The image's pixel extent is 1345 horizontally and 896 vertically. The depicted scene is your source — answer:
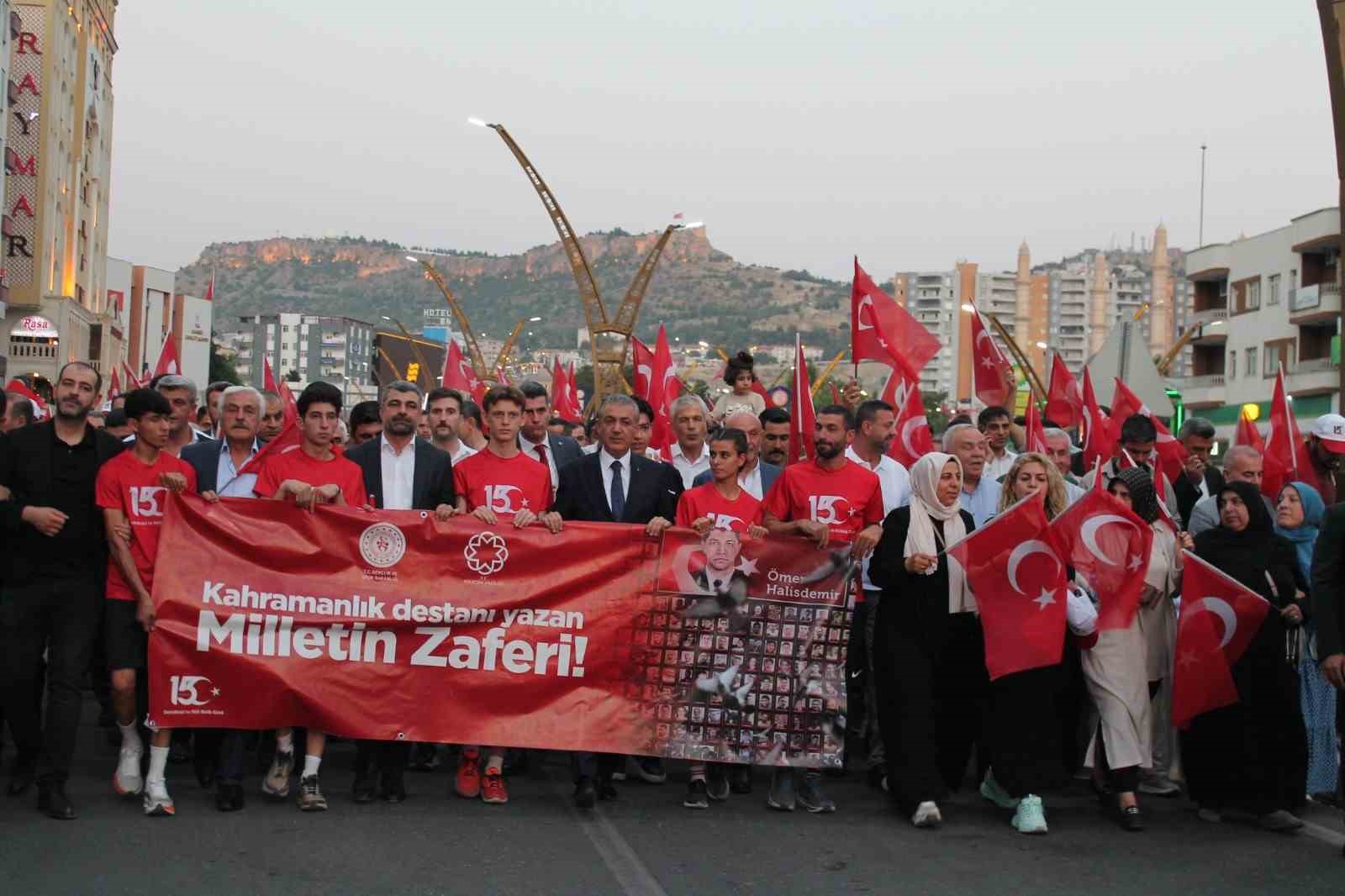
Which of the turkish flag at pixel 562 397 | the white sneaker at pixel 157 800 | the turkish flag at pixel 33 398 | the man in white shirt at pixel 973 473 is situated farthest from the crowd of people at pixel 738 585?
the turkish flag at pixel 562 397

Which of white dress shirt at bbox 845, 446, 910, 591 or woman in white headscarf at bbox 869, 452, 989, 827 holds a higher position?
white dress shirt at bbox 845, 446, 910, 591

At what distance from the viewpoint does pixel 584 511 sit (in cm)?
928

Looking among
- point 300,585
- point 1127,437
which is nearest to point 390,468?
point 300,585

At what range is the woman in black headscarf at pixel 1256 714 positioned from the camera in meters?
8.62

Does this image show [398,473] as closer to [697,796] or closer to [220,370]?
[697,796]

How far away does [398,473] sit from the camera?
9.34m

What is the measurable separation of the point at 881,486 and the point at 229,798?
3.96m

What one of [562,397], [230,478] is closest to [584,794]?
[230,478]

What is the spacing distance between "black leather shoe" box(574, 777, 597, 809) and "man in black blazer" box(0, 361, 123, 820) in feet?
8.00

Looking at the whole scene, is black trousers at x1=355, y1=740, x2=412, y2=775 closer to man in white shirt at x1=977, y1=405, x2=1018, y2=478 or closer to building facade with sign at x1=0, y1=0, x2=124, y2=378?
man in white shirt at x1=977, y1=405, x2=1018, y2=478

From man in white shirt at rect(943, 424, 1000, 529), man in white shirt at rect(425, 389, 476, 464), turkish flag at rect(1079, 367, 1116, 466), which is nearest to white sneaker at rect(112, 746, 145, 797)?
man in white shirt at rect(425, 389, 476, 464)

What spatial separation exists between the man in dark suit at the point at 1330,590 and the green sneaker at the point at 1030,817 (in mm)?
1387

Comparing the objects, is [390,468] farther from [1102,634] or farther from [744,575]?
[1102,634]

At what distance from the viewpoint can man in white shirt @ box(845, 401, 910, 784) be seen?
970 centimetres
